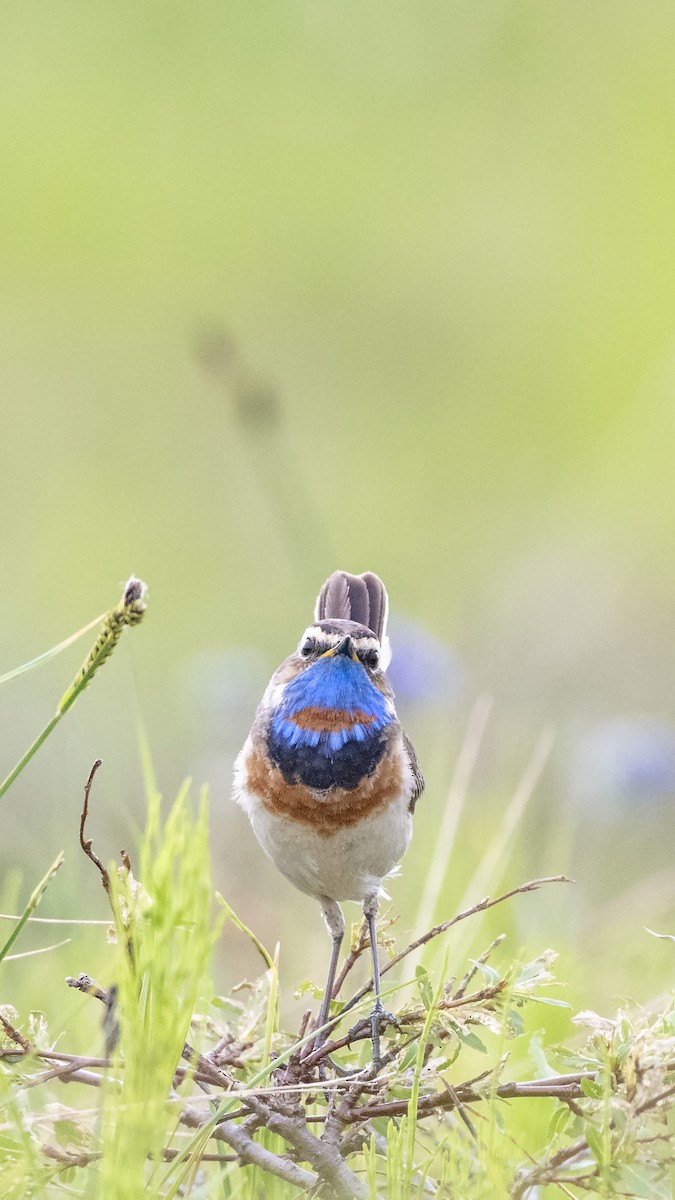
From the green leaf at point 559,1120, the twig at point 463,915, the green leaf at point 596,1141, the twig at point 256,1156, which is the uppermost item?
the twig at point 463,915

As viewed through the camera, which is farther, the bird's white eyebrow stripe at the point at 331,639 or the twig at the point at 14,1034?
the bird's white eyebrow stripe at the point at 331,639

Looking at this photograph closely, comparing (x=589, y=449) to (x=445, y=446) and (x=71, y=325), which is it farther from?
(x=71, y=325)

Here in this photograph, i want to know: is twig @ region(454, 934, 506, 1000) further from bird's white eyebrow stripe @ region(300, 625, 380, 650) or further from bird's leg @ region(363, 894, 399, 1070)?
bird's white eyebrow stripe @ region(300, 625, 380, 650)

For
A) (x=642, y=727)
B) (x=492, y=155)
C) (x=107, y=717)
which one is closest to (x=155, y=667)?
(x=107, y=717)

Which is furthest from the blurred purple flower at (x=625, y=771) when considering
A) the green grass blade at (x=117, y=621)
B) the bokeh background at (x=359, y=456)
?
the green grass blade at (x=117, y=621)

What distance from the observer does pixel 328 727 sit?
2.96 metres

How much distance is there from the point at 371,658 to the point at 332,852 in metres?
0.45

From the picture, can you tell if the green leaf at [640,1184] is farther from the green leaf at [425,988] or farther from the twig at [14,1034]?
the twig at [14,1034]

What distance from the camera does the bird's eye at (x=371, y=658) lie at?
9.99ft

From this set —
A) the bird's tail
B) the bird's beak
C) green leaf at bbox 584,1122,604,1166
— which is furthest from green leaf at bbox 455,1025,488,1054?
the bird's tail

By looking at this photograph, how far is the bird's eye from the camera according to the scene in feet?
9.99

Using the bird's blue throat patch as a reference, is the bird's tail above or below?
above

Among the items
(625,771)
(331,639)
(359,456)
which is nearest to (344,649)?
(331,639)

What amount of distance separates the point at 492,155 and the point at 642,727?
11152 mm
